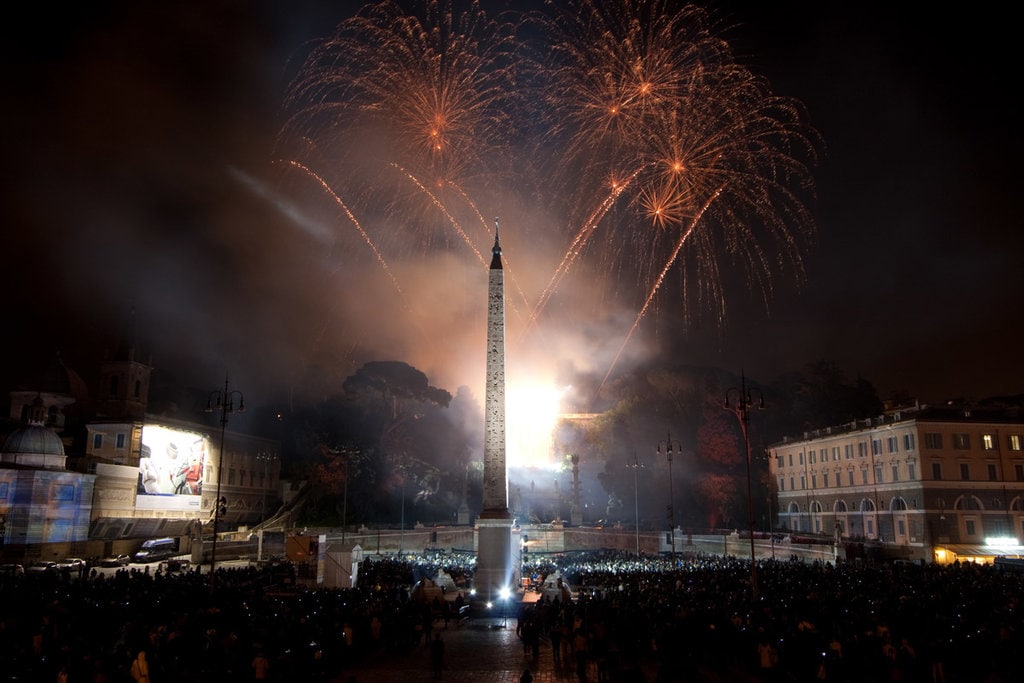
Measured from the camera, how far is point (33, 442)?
159ft

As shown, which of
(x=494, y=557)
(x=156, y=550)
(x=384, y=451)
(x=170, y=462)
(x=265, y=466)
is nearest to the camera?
(x=494, y=557)

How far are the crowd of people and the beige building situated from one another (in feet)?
71.0

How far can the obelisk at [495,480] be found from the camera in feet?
113

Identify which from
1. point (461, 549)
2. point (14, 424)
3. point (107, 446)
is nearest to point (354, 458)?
point (461, 549)

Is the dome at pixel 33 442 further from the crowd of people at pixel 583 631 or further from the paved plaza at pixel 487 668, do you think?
the paved plaza at pixel 487 668

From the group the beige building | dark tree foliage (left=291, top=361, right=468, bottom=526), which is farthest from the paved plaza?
dark tree foliage (left=291, top=361, right=468, bottom=526)

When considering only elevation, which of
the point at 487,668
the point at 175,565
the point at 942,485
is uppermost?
the point at 942,485

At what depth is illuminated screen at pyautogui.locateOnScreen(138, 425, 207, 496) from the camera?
183 feet

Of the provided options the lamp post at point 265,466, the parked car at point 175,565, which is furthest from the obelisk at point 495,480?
the lamp post at point 265,466

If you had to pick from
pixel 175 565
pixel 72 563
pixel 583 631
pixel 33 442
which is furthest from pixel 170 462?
pixel 583 631

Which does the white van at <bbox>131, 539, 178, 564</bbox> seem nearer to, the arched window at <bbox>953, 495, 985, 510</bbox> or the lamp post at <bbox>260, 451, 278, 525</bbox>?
the lamp post at <bbox>260, 451, 278, 525</bbox>

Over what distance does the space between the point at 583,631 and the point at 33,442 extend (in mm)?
43981

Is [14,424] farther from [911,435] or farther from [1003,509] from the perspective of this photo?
[1003,509]

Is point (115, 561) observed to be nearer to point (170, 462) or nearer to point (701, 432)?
point (170, 462)
